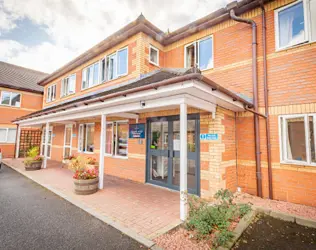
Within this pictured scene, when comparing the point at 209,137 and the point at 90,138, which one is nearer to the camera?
the point at 209,137

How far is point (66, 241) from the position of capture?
3080 millimetres

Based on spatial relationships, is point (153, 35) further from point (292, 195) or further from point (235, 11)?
point (292, 195)

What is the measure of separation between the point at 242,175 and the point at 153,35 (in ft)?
22.9

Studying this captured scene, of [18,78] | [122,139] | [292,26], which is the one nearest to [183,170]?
[122,139]

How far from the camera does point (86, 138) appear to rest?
10.6 metres

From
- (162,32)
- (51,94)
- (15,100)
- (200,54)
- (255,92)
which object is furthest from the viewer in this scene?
(15,100)

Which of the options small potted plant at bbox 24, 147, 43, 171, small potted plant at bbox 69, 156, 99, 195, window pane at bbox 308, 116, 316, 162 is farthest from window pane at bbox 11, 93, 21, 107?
window pane at bbox 308, 116, 316, 162

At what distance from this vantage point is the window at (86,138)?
10344 millimetres

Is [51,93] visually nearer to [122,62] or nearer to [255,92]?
[122,62]

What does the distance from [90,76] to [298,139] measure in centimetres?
1049

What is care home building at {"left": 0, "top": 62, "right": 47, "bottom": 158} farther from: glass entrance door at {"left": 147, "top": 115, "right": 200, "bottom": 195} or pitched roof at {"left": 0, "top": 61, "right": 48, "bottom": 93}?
glass entrance door at {"left": 147, "top": 115, "right": 200, "bottom": 195}

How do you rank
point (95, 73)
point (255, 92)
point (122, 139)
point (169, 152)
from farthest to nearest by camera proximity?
point (95, 73), point (122, 139), point (169, 152), point (255, 92)

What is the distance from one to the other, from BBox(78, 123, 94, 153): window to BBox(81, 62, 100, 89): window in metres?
2.49

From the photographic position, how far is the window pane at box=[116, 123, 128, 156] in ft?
26.5
